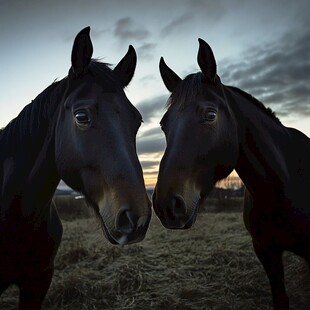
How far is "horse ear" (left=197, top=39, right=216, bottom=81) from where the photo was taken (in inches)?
135

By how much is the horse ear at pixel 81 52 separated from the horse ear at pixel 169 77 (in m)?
1.30

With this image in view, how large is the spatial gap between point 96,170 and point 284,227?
2.22 meters

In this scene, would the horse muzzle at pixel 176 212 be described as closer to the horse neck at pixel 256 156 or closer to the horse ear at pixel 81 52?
the horse neck at pixel 256 156

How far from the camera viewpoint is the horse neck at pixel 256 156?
371cm

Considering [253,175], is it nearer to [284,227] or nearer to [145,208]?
[284,227]

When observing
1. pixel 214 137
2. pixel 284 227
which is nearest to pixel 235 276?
pixel 284 227

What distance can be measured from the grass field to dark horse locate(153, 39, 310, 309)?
0.82 meters

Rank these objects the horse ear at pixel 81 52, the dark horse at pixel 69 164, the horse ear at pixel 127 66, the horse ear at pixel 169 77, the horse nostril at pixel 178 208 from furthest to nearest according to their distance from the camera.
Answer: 1. the horse ear at pixel 169 77
2. the horse ear at pixel 127 66
3. the horse nostril at pixel 178 208
4. the horse ear at pixel 81 52
5. the dark horse at pixel 69 164

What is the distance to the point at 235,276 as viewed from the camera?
596 centimetres

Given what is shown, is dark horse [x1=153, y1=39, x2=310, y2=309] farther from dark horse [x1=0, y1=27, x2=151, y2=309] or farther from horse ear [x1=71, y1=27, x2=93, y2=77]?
horse ear [x1=71, y1=27, x2=93, y2=77]

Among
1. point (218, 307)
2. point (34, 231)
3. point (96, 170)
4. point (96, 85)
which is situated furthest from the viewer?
point (218, 307)

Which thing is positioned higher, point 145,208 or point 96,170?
point 96,170

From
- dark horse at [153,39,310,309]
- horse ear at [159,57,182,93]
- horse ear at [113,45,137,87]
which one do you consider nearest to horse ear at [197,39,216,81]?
dark horse at [153,39,310,309]

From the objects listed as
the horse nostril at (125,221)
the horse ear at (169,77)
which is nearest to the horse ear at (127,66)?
the horse ear at (169,77)
